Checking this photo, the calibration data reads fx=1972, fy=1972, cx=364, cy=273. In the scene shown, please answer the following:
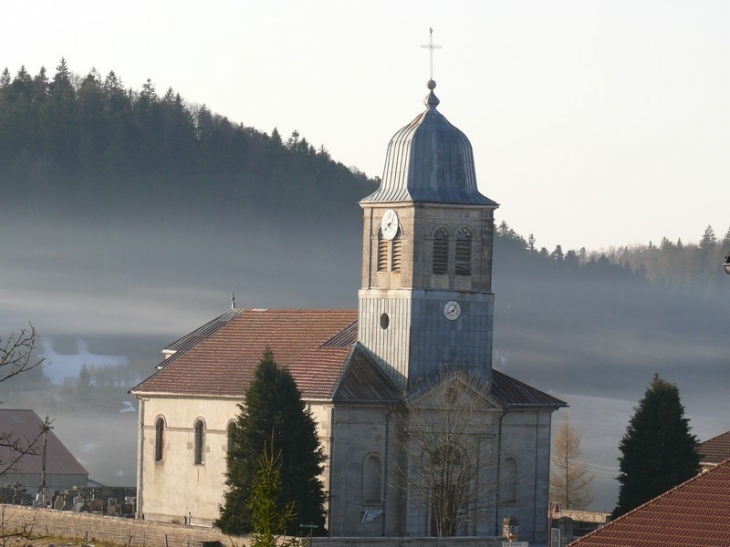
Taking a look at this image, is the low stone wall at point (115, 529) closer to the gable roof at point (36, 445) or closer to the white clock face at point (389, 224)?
the white clock face at point (389, 224)

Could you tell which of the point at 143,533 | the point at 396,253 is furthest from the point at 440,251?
the point at 143,533

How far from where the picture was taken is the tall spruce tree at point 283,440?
60594 millimetres

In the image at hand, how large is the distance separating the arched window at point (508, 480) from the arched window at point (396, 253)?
7.53 meters

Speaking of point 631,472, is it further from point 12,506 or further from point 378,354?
point 12,506

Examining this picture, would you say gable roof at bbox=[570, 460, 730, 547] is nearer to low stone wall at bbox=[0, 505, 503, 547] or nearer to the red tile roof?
low stone wall at bbox=[0, 505, 503, 547]

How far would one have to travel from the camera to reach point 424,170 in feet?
221

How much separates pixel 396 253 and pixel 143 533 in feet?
44.4

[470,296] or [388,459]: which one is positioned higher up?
[470,296]

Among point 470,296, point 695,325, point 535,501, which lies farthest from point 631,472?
point 695,325

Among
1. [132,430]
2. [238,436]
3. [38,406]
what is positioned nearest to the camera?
[238,436]

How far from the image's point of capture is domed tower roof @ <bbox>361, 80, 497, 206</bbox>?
220 ft

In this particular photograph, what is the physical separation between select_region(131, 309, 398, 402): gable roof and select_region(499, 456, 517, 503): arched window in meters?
4.73

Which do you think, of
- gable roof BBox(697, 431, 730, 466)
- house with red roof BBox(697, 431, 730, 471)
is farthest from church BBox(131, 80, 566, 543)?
gable roof BBox(697, 431, 730, 466)

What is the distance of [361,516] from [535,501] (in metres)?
6.39
